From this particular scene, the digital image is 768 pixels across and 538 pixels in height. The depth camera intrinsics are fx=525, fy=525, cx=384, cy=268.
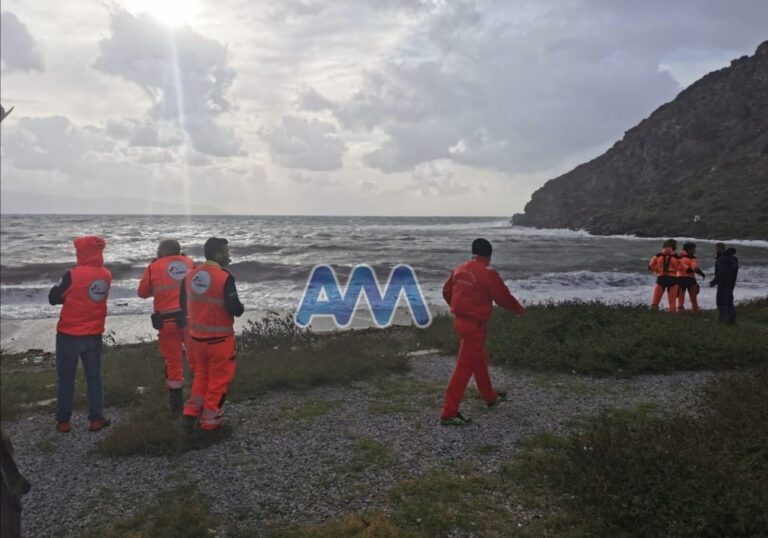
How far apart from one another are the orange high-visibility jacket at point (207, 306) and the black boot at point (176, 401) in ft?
4.62

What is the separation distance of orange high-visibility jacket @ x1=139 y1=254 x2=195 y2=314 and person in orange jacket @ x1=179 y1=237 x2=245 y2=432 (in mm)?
573

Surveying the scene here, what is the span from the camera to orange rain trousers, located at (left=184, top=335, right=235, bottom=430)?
256 inches

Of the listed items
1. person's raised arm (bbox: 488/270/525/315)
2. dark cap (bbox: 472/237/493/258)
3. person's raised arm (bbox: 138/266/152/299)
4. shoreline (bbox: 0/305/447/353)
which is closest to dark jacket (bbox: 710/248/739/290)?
shoreline (bbox: 0/305/447/353)

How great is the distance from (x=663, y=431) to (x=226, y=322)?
17.1 feet

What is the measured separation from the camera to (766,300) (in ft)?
A: 55.4

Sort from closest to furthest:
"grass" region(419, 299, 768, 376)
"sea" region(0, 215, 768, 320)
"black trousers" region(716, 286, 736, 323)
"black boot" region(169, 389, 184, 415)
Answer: "black boot" region(169, 389, 184, 415) → "grass" region(419, 299, 768, 376) → "black trousers" region(716, 286, 736, 323) → "sea" region(0, 215, 768, 320)

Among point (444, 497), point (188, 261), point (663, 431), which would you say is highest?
point (188, 261)

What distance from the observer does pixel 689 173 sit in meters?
79.6

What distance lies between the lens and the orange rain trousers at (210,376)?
6508 millimetres

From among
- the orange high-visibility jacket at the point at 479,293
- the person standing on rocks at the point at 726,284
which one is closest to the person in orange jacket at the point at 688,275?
the person standing on rocks at the point at 726,284

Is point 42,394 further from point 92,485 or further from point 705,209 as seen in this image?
point 705,209

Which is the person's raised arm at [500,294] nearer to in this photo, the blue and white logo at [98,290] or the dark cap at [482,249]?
the dark cap at [482,249]

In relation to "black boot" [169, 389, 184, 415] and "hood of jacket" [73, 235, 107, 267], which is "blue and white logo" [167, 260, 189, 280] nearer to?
"hood of jacket" [73, 235, 107, 267]

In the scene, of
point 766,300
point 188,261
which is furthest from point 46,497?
point 766,300
